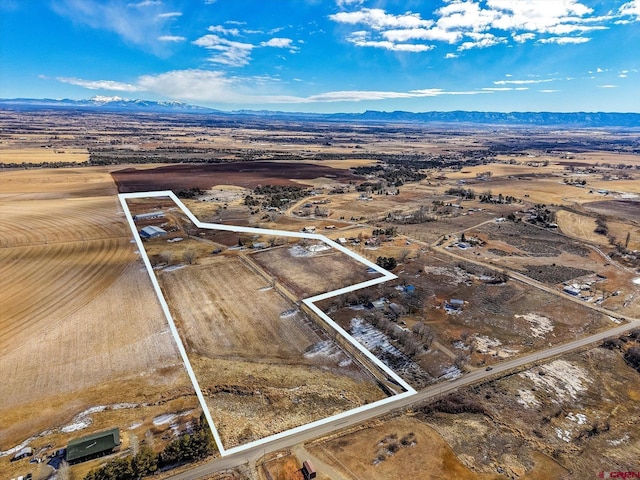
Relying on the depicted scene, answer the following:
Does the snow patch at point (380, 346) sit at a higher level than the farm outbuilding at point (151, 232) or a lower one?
lower

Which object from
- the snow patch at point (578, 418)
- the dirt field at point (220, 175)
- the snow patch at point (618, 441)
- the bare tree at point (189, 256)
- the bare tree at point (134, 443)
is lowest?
the snow patch at point (578, 418)

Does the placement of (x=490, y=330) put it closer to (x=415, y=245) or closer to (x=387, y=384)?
(x=387, y=384)

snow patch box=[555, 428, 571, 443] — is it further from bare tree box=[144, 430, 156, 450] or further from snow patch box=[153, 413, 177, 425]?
bare tree box=[144, 430, 156, 450]

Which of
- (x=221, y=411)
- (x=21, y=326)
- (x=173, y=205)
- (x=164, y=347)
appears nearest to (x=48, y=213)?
(x=173, y=205)

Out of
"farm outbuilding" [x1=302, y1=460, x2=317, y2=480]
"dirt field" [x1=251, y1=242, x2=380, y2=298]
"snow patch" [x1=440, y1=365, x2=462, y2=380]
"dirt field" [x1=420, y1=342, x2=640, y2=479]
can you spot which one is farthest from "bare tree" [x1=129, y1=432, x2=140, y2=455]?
"snow patch" [x1=440, y1=365, x2=462, y2=380]

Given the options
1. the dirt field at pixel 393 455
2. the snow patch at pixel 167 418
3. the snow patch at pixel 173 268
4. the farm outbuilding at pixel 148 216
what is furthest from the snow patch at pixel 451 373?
the farm outbuilding at pixel 148 216

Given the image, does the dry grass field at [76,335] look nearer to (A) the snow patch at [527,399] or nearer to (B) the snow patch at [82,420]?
(B) the snow patch at [82,420]

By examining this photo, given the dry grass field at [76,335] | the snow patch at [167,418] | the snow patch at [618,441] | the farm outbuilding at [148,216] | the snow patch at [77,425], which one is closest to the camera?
the snow patch at [77,425]
